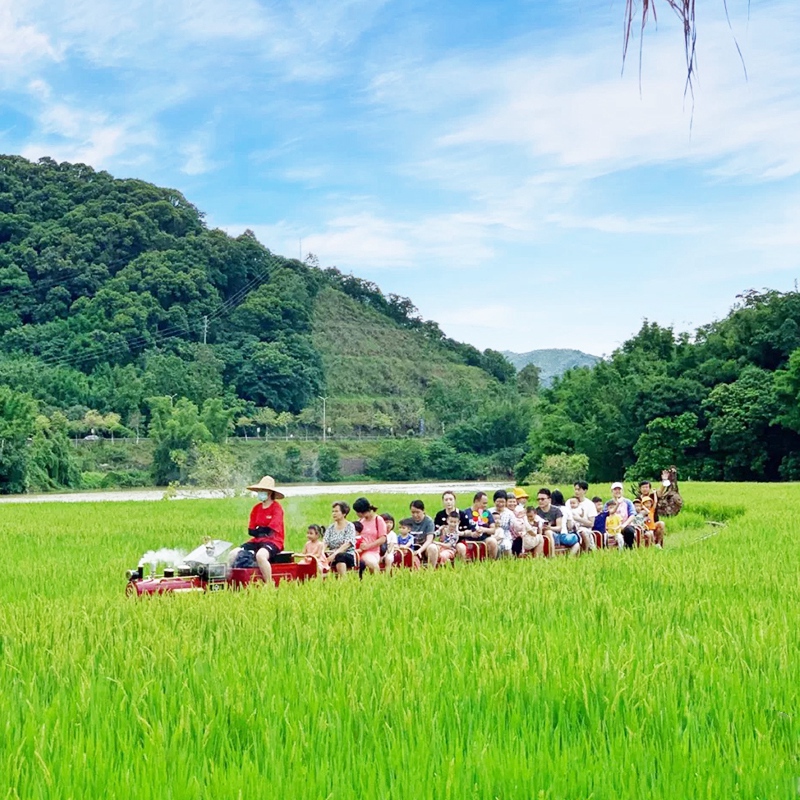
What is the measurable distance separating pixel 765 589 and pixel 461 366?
9426 cm

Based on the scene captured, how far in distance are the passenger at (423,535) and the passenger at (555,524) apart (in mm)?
1666

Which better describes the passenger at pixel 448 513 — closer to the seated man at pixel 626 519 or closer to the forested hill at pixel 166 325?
the seated man at pixel 626 519

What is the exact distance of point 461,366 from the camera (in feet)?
331

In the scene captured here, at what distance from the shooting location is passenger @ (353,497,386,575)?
341 inches

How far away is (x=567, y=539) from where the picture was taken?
1077 cm

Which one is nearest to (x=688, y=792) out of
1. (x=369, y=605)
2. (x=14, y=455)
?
(x=369, y=605)

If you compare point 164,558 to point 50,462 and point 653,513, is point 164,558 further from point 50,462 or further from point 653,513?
point 50,462

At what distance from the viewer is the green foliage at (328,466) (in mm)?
64938

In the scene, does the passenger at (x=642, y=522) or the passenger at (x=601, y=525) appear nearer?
the passenger at (x=601, y=525)

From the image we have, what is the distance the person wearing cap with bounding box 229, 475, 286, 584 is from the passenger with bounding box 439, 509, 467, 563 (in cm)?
215

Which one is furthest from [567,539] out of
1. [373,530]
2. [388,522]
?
[373,530]

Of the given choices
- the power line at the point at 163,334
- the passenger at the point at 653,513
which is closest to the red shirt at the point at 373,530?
the passenger at the point at 653,513

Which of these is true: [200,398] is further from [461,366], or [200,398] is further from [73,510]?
[73,510]

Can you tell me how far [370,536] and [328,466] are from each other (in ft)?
186
